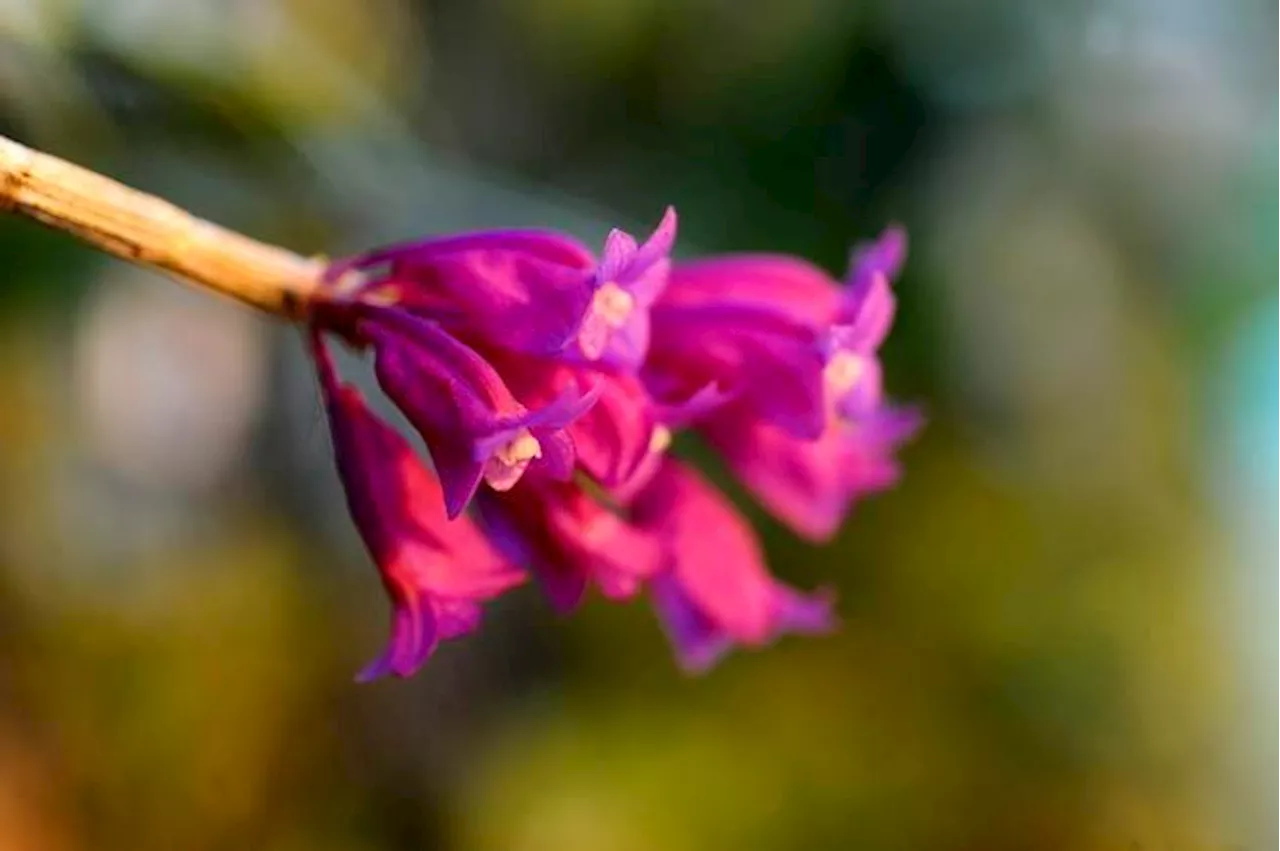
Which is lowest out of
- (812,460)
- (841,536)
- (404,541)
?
(404,541)

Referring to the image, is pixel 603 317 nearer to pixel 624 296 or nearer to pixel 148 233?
pixel 624 296

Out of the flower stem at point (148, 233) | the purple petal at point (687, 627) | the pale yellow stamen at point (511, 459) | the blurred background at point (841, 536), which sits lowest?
the pale yellow stamen at point (511, 459)

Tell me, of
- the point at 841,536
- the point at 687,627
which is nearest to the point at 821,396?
the point at 687,627

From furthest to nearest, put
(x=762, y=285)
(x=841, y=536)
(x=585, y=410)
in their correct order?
(x=841, y=536), (x=762, y=285), (x=585, y=410)

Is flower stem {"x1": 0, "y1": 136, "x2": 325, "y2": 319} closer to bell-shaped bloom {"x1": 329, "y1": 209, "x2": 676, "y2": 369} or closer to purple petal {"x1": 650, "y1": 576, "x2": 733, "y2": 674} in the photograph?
bell-shaped bloom {"x1": 329, "y1": 209, "x2": 676, "y2": 369}

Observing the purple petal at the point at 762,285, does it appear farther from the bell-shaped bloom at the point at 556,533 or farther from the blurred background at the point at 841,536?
the blurred background at the point at 841,536

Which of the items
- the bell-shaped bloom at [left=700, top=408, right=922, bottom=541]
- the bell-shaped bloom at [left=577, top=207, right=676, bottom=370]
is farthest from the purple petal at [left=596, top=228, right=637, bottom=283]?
the bell-shaped bloom at [left=700, top=408, right=922, bottom=541]

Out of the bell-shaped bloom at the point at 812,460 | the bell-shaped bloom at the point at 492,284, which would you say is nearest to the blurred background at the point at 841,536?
the bell-shaped bloom at the point at 812,460
